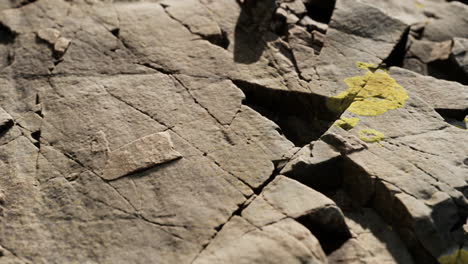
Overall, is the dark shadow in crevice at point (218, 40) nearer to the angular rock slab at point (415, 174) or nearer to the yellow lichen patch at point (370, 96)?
the yellow lichen patch at point (370, 96)

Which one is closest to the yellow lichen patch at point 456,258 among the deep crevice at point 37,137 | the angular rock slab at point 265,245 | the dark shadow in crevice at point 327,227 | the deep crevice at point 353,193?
the deep crevice at point 353,193

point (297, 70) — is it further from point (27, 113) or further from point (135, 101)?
point (27, 113)

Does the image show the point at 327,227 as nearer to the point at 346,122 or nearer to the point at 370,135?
the point at 370,135

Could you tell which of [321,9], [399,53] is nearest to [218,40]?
[321,9]

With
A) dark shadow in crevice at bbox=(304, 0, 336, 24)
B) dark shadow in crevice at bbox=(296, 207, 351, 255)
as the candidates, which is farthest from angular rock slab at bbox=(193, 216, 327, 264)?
dark shadow in crevice at bbox=(304, 0, 336, 24)

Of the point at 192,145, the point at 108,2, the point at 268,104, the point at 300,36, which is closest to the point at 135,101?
the point at 192,145
